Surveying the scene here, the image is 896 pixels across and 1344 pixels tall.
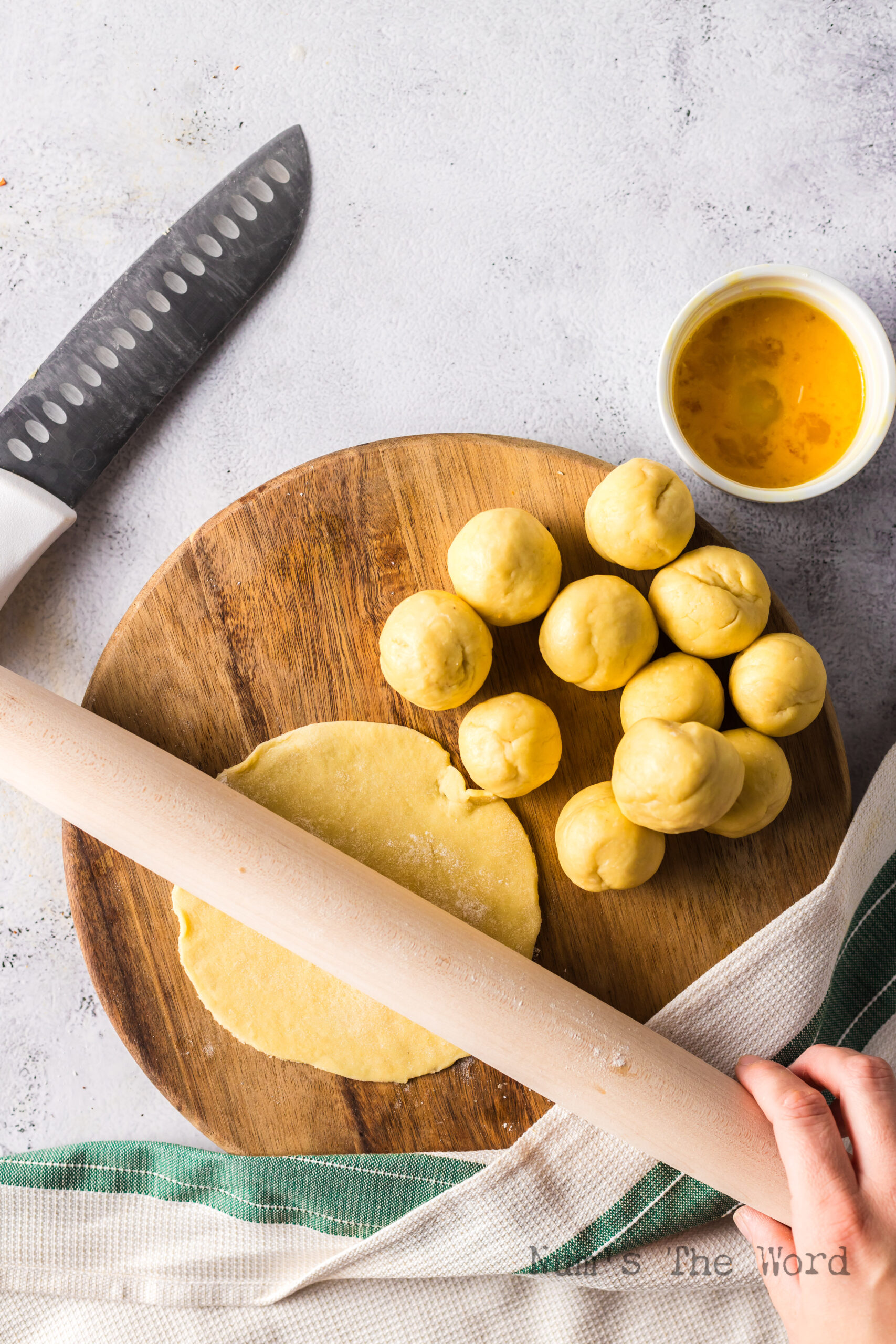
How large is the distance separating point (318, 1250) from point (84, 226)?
85.2 inches

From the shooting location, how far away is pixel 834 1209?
1.36 meters

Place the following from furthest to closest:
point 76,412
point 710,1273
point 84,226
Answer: point 84,226, point 76,412, point 710,1273

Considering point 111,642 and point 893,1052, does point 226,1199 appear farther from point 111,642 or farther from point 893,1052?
point 893,1052

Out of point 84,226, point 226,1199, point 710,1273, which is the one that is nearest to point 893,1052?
point 710,1273

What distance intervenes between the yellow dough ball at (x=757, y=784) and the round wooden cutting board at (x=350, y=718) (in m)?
0.13

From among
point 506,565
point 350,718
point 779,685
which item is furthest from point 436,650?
point 779,685

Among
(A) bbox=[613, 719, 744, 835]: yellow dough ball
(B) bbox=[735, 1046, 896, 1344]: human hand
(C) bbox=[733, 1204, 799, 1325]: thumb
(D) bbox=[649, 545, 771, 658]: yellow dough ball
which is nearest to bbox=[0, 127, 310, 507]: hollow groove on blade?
(D) bbox=[649, 545, 771, 658]: yellow dough ball

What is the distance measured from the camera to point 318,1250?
1.63 meters

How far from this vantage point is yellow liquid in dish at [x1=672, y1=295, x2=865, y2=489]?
5.41ft

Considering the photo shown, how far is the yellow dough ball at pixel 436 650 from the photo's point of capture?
4.79 ft

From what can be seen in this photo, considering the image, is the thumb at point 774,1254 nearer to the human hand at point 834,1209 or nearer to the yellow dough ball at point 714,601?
the human hand at point 834,1209

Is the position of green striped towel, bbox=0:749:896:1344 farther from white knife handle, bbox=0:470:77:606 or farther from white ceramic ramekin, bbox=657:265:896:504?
white knife handle, bbox=0:470:77:606

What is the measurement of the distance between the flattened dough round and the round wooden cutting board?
5 centimetres

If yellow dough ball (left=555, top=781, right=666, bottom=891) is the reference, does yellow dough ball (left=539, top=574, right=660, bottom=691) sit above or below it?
above
